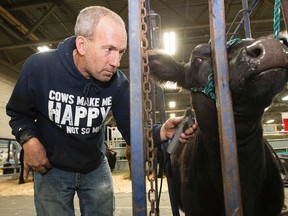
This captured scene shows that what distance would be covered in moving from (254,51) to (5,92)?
15.7 meters

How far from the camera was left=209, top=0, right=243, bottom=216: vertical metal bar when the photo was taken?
3.64 feet

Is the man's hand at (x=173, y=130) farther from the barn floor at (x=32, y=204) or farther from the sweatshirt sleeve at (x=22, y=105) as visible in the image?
the barn floor at (x=32, y=204)

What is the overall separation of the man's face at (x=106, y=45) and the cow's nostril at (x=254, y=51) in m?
0.77

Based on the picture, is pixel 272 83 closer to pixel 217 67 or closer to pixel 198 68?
pixel 217 67

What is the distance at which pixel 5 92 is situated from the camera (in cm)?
1512

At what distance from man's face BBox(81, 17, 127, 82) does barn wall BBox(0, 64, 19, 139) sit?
13.9 meters

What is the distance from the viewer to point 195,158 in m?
2.58

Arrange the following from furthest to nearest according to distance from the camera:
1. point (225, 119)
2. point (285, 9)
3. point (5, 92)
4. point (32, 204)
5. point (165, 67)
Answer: point (5, 92)
point (32, 204)
point (165, 67)
point (285, 9)
point (225, 119)

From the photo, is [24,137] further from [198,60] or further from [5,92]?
[5,92]

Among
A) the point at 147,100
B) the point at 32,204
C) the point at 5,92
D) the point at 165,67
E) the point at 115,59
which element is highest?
the point at 5,92

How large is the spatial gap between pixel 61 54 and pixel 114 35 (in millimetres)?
634

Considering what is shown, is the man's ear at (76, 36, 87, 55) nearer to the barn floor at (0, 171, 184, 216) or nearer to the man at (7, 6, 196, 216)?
the man at (7, 6, 196, 216)

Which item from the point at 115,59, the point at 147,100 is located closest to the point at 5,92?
the point at 115,59

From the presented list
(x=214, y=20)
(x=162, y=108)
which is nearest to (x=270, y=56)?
(x=214, y=20)
